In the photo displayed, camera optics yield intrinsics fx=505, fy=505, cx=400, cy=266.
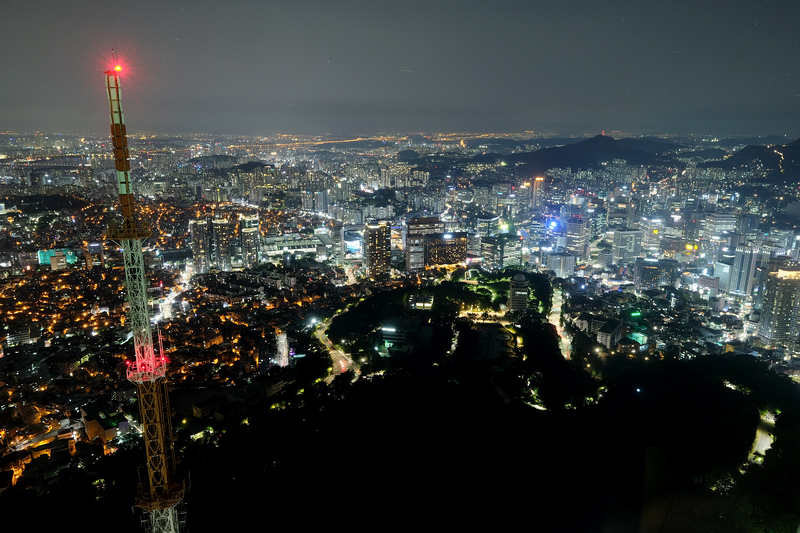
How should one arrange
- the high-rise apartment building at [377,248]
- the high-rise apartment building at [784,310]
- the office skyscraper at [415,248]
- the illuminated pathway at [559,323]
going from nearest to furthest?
1. the illuminated pathway at [559,323]
2. the high-rise apartment building at [784,310]
3. the high-rise apartment building at [377,248]
4. the office skyscraper at [415,248]

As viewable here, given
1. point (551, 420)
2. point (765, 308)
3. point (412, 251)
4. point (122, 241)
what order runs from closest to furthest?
1. point (122, 241)
2. point (551, 420)
3. point (765, 308)
4. point (412, 251)

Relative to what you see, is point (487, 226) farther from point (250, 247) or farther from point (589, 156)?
point (589, 156)

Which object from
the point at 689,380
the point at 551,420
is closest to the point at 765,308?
the point at 689,380

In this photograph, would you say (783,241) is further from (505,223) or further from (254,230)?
(254,230)

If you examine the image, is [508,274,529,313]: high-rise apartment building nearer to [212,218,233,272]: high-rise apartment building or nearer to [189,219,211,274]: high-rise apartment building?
[212,218,233,272]: high-rise apartment building

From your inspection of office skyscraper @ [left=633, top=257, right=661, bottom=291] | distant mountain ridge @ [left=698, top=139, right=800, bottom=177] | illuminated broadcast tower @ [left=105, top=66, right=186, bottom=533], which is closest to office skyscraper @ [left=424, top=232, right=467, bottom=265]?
office skyscraper @ [left=633, top=257, right=661, bottom=291]

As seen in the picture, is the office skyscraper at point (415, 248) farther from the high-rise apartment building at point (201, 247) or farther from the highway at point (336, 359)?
the high-rise apartment building at point (201, 247)

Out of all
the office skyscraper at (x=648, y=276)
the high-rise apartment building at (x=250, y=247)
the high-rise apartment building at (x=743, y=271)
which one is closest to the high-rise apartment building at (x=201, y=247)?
the high-rise apartment building at (x=250, y=247)

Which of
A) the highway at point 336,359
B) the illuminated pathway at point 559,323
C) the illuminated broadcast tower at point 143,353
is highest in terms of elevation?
the illuminated broadcast tower at point 143,353
